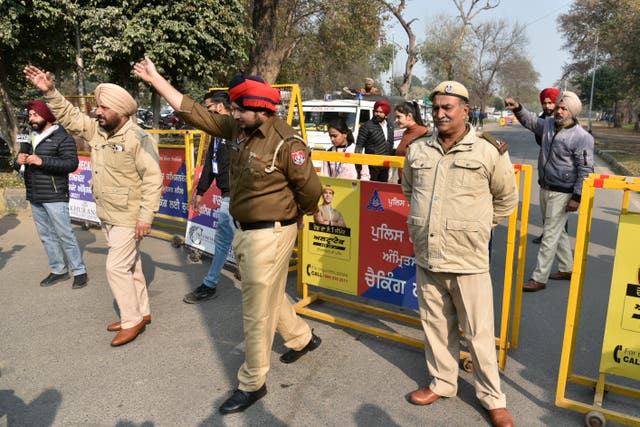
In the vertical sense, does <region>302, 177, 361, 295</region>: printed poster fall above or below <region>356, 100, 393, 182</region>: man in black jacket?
below

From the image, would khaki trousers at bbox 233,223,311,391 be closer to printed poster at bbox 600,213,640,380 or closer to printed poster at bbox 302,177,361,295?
printed poster at bbox 302,177,361,295

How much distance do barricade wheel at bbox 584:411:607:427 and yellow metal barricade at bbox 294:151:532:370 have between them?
27.7 inches

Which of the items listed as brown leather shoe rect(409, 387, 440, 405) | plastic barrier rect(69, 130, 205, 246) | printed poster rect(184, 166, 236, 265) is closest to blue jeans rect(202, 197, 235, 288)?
printed poster rect(184, 166, 236, 265)

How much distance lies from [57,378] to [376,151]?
189 inches

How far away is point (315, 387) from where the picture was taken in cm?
337

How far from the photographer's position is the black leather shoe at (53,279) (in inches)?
213

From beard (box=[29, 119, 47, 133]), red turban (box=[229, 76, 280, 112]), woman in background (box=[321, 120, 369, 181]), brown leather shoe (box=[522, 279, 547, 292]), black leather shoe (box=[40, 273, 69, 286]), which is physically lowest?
black leather shoe (box=[40, 273, 69, 286])

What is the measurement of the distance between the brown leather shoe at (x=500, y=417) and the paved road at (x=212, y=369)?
0.31 ft

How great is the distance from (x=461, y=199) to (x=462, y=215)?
9 centimetres

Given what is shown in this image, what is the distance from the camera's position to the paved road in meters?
3.06

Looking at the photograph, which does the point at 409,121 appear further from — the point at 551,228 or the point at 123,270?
the point at 123,270

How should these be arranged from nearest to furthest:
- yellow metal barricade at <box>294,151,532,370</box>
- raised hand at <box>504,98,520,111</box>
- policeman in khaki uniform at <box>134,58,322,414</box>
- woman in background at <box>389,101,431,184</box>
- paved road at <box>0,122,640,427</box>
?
policeman in khaki uniform at <box>134,58,322,414</box> → paved road at <box>0,122,640,427</box> → yellow metal barricade at <box>294,151,532,370</box> → raised hand at <box>504,98,520,111</box> → woman in background at <box>389,101,431,184</box>

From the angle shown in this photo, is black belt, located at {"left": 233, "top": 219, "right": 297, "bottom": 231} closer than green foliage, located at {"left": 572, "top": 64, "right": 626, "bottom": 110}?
Yes

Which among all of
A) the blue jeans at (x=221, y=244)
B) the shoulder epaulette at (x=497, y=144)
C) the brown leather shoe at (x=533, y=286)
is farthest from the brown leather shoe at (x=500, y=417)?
the blue jeans at (x=221, y=244)
